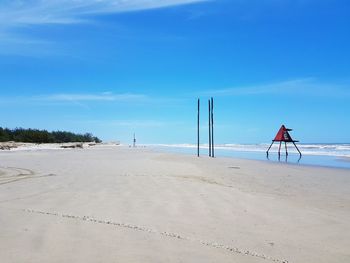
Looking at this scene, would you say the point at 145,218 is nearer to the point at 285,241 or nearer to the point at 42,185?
the point at 285,241

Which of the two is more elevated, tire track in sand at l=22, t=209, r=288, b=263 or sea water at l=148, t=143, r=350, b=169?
sea water at l=148, t=143, r=350, b=169

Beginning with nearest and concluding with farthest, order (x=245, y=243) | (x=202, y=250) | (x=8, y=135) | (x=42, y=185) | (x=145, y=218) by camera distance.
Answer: (x=202, y=250)
(x=245, y=243)
(x=145, y=218)
(x=42, y=185)
(x=8, y=135)

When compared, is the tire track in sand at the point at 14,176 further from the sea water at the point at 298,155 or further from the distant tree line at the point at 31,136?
the distant tree line at the point at 31,136

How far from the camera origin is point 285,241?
496 centimetres

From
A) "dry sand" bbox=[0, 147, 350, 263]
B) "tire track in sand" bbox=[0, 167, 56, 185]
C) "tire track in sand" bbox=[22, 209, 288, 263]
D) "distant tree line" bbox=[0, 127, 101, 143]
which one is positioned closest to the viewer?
"dry sand" bbox=[0, 147, 350, 263]

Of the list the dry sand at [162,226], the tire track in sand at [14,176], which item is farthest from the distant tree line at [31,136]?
the dry sand at [162,226]

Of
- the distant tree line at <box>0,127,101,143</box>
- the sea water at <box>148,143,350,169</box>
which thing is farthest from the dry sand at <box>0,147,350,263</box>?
the distant tree line at <box>0,127,101,143</box>

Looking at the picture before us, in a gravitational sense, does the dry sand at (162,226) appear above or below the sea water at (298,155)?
below

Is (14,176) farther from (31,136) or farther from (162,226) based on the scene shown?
(31,136)

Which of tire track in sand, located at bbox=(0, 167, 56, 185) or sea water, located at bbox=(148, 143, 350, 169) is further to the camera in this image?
sea water, located at bbox=(148, 143, 350, 169)

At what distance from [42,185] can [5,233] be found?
4.82 m

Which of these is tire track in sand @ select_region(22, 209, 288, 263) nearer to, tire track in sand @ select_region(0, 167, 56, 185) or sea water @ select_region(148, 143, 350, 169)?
tire track in sand @ select_region(0, 167, 56, 185)

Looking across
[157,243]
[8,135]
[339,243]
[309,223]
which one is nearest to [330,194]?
[309,223]

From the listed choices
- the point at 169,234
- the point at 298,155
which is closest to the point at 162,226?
the point at 169,234
